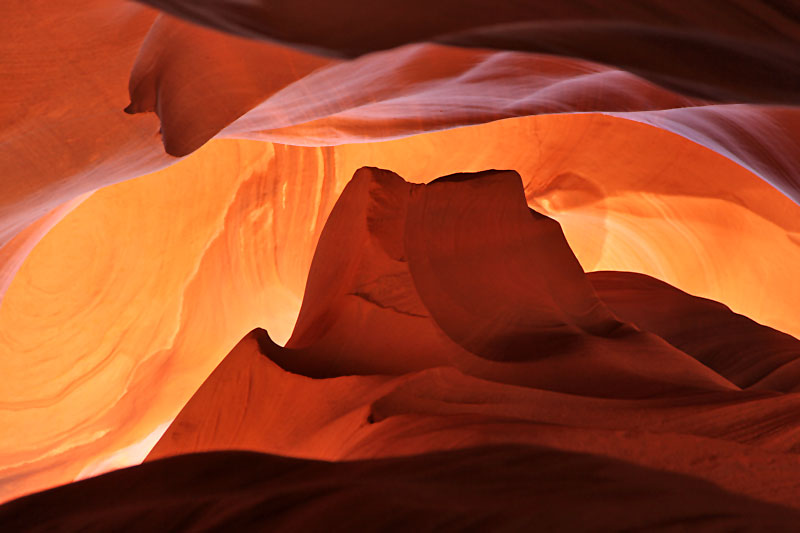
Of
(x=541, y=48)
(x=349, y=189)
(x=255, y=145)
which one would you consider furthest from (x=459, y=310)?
(x=255, y=145)

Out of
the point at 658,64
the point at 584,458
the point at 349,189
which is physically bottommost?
the point at 584,458

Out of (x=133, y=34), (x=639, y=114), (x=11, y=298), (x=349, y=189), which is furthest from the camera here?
(x=11, y=298)

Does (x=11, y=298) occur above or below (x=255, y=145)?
below

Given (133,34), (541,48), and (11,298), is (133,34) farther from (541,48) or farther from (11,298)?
(11,298)

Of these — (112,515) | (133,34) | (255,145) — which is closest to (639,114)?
(255,145)

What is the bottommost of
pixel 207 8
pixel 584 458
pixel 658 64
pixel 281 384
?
pixel 584 458

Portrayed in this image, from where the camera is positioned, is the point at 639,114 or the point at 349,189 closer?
the point at 349,189

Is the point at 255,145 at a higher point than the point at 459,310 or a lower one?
Answer: higher

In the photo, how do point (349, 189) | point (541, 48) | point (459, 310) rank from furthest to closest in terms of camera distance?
point (349, 189)
point (459, 310)
point (541, 48)

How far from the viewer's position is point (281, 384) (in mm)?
1872

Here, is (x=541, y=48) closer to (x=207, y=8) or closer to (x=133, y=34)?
(x=207, y=8)

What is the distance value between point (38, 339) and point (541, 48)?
2783 millimetres

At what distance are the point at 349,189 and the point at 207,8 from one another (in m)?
1.28

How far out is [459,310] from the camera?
7.33 feet
